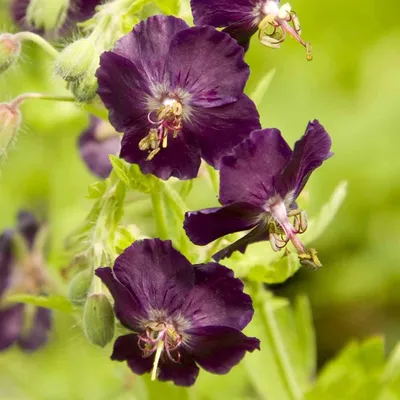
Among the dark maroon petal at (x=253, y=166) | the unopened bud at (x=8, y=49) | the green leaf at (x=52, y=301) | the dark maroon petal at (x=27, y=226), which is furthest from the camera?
the dark maroon petal at (x=27, y=226)

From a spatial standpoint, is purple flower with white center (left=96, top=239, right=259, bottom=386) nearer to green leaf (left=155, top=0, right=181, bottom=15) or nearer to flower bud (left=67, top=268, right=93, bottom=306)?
flower bud (left=67, top=268, right=93, bottom=306)

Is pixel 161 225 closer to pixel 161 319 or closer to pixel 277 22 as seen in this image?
pixel 161 319

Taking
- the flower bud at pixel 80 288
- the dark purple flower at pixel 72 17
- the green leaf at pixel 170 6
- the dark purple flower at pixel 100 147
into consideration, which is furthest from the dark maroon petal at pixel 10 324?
the green leaf at pixel 170 6

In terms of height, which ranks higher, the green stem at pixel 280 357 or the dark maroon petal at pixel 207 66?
the dark maroon petal at pixel 207 66

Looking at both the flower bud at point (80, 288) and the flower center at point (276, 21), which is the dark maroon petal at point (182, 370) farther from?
the flower center at point (276, 21)

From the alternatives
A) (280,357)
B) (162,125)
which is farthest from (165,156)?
(280,357)

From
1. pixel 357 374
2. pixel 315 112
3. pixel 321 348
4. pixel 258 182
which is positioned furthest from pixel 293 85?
pixel 258 182

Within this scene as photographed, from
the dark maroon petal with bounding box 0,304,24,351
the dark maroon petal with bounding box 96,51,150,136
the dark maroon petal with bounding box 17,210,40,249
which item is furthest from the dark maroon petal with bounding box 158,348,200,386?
the dark maroon petal with bounding box 17,210,40,249
